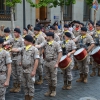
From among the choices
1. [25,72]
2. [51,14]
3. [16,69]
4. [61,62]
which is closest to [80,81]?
[61,62]

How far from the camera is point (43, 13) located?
78.6 feet

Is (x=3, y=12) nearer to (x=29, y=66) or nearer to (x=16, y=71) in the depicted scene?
(x=16, y=71)

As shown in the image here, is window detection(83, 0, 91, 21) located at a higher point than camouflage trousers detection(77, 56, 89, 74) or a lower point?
higher

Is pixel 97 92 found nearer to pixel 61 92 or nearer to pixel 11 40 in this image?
pixel 61 92

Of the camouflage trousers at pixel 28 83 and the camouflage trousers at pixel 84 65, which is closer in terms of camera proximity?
the camouflage trousers at pixel 28 83

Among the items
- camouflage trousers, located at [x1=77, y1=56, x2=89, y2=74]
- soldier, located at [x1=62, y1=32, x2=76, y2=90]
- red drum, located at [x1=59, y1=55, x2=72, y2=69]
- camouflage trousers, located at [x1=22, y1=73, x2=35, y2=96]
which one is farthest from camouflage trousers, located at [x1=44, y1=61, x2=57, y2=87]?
camouflage trousers, located at [x1=77, y1=56, x2=89, y2=74]

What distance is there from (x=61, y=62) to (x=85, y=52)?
48.1 inches

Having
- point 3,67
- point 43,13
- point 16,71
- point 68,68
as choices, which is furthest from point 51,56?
point 43,13

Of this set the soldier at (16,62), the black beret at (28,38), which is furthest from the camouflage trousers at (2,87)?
the soldier at (16,62)

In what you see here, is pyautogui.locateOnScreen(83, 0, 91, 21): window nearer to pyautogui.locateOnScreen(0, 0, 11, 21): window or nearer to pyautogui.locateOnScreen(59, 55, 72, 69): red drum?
pyautogui.locateOnScreen(0, 0, 11, 21): window

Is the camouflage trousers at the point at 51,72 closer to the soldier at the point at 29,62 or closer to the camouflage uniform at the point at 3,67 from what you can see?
the soldier at the point at 29,62

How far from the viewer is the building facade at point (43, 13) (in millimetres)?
19453

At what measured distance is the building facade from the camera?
63.8ft

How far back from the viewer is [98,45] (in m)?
9.90
